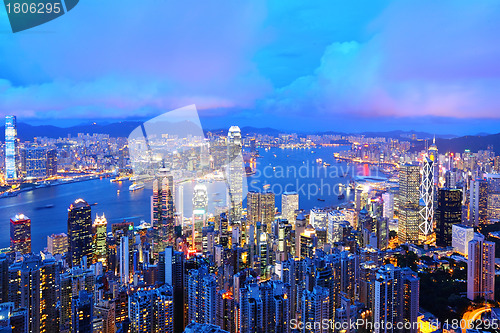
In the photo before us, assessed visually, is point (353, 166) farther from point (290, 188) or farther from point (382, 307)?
point (382, 307)

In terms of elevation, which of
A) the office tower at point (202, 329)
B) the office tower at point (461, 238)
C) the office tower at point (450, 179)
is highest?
the office tower at point (450, 179)

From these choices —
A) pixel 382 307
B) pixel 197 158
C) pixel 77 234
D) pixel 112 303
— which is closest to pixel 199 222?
pixel 197 158

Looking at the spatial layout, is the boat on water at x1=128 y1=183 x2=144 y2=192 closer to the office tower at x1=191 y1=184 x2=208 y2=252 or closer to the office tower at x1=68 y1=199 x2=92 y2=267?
the office tower at x1=68 y1=199 x2=92 y2=267

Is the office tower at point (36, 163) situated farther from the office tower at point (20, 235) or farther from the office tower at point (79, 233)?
the office tower at point (20, 235)

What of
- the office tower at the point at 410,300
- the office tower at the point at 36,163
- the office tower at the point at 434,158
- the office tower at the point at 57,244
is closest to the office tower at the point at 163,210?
the office tower at the point at 57,244

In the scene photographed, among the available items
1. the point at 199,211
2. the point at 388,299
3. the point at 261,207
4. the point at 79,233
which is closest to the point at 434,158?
the point at 261,207

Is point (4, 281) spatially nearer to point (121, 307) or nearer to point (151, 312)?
point (121, 307)
